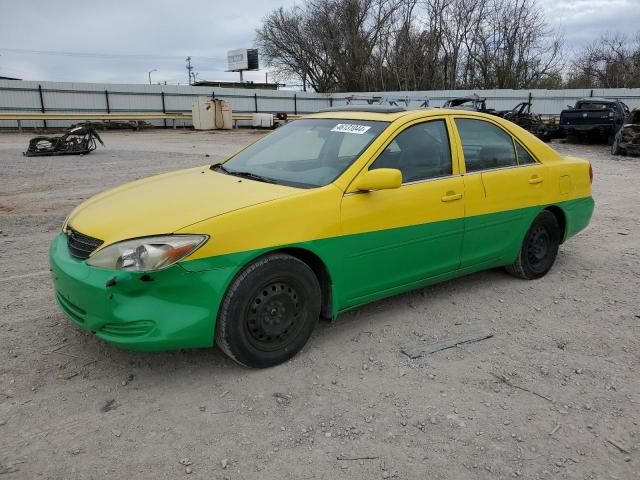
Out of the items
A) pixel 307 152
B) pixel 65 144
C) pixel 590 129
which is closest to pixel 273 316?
pixel 307 152

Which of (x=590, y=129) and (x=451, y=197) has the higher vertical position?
(x=451, y=197)

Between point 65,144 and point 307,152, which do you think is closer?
point 307,152

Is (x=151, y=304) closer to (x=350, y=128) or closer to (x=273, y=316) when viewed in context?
(x=273, y=316)

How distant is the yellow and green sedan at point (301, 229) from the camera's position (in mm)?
2914

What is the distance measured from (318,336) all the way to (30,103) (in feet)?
101

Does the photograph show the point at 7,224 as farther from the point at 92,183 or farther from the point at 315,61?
the point at 315,61

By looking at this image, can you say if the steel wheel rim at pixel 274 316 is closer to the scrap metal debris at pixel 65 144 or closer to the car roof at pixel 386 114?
the car roof at pixel 386 114

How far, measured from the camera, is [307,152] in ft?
13.6

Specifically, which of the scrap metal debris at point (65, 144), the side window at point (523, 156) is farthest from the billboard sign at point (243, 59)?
the side window at point (523, 156)

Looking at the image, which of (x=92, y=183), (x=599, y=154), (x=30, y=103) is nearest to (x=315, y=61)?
(x=30, y=103)

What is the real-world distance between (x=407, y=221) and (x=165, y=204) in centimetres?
167

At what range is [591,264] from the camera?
218 inches

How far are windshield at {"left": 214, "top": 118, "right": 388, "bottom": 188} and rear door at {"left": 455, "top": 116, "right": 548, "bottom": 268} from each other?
92 cm

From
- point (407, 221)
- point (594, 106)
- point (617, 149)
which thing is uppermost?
point (594, 106)
